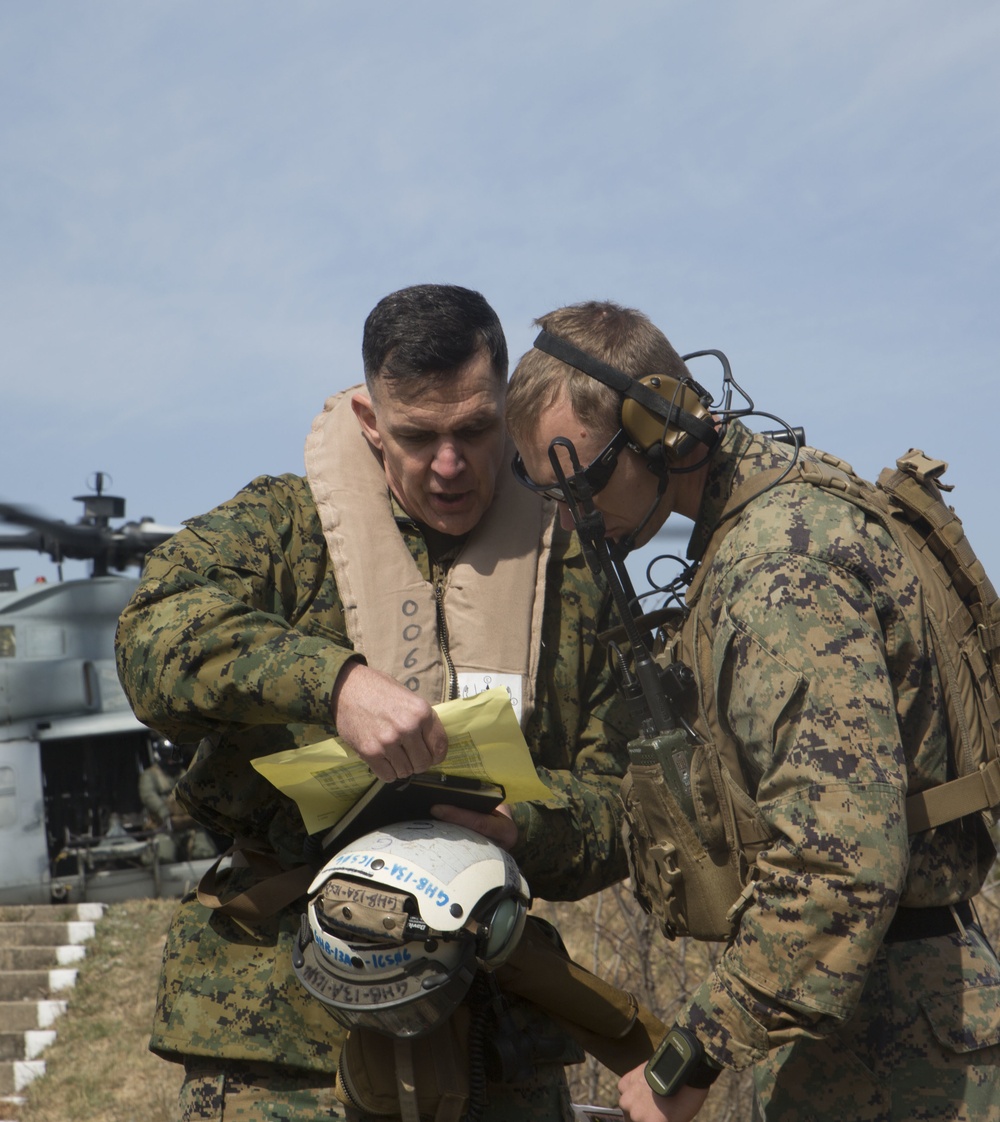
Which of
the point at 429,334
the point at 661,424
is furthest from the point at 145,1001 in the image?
the point at 661,424

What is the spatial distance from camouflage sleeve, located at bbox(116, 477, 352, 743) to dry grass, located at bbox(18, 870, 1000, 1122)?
424 cm

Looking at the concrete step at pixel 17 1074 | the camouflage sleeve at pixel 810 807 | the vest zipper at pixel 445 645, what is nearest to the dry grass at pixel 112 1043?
the concrete step at pixel 17 1074

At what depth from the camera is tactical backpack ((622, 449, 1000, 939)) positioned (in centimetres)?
252

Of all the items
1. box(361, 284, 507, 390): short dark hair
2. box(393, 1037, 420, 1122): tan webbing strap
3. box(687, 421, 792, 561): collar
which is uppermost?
box(361, 284, 507, 390): short dark hair

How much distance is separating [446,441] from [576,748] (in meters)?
0.83

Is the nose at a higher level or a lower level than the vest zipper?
higher

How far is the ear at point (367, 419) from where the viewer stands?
3.36m

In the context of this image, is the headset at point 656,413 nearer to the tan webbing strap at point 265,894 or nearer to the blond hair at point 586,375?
the blond hair at point 586,375

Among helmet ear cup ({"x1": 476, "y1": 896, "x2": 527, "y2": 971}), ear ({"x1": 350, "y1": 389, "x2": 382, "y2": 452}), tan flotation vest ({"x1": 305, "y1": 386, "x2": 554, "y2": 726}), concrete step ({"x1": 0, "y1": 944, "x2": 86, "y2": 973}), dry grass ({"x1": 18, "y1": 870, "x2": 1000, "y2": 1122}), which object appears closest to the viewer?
helmet ear cup ({"x1": 476, "y1": 896, "x2": 527, "y2": 971})

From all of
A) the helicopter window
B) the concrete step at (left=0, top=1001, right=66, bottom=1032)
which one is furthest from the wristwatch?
the helicopter window

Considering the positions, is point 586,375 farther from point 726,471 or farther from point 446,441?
point 446,441

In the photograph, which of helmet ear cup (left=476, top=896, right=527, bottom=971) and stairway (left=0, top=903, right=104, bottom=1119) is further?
stairway (left=0, top=903, right=104, bottom=1119)

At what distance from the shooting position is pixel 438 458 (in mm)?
3168

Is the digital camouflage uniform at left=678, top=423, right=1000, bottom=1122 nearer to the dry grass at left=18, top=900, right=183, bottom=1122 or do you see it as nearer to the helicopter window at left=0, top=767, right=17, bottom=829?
the dry grass at left=18, top=900, right=183, bottom=1122
